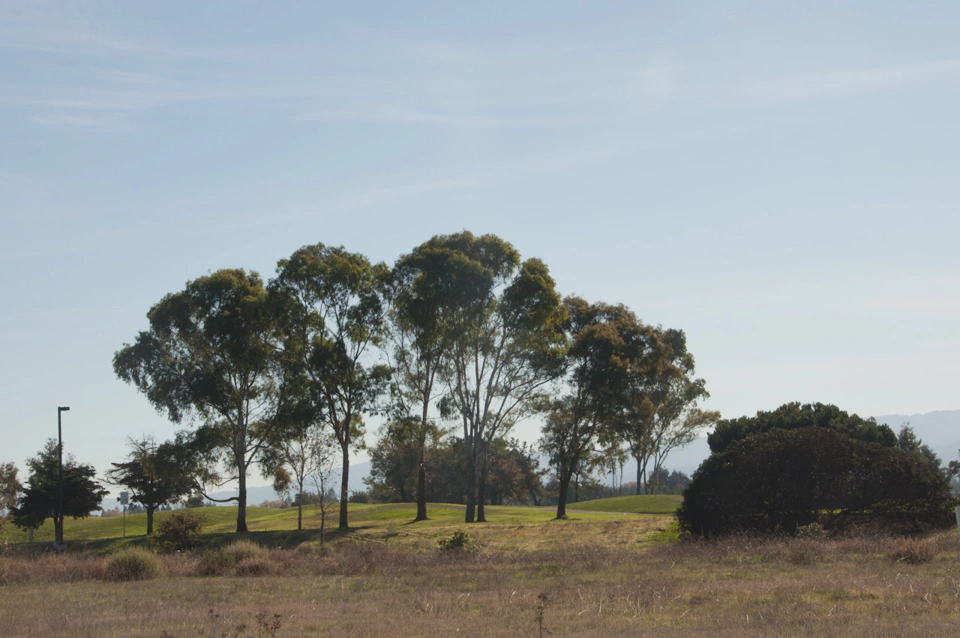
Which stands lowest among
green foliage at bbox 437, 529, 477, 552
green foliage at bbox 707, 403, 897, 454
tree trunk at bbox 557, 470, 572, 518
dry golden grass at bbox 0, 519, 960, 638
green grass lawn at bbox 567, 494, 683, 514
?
green grass lawn at bbox 567, 494, 683, 514

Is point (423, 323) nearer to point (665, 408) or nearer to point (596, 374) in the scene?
point (596, 374)

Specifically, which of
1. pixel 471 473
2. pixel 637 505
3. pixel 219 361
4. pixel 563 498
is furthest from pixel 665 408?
pixel 219 361

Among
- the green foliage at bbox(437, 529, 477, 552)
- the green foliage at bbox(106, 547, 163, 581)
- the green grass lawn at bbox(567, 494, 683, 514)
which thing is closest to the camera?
the green foliage at bbox(106, 547, 163, 581)

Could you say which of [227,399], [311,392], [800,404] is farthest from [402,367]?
[800,404]

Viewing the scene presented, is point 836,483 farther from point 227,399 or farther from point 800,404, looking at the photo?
point 227,399

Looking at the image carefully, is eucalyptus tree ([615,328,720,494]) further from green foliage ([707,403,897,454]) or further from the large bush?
the large bush

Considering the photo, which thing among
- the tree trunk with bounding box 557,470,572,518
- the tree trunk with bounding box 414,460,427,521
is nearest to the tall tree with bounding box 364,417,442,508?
the tree trunk with bounding box 414,460,427,521

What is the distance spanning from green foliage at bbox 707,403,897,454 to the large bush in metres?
3.77

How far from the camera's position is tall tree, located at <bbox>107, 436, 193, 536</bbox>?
4038 centimetres

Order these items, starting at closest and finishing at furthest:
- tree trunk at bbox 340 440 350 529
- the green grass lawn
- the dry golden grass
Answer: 1. the dry golden grass
2. tree trunk at bbox 340 440 350 529
3. the green grass lawn

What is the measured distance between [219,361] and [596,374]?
2059 cm

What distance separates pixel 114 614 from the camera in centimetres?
1437

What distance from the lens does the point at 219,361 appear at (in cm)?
4066

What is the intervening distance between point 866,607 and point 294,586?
11.8 meters
